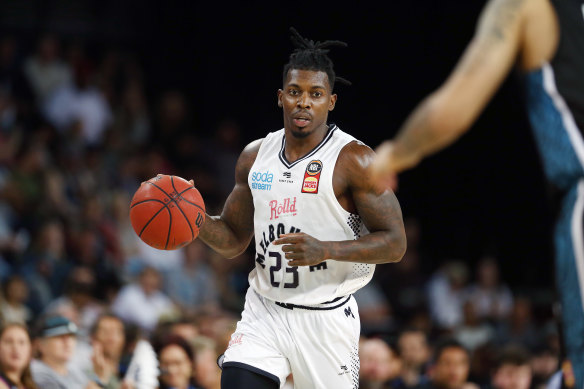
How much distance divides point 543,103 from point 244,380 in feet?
9.20

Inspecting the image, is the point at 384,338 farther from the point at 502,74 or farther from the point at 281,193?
the point at 502,74

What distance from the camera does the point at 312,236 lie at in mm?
5094

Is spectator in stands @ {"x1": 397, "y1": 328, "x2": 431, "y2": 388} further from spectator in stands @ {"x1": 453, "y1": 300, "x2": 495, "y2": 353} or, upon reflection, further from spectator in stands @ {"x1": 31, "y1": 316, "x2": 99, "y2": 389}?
spectator in stands @ {"x1": 31, "y1": 316, "x2": 99, "y2": 389}

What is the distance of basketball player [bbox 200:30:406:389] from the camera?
5164mm

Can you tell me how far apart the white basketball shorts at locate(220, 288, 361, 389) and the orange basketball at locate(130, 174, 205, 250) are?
0.72 meters

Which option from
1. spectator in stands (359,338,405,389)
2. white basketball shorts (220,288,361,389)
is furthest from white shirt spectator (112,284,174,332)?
white basketball shorts (220,288,361,389)

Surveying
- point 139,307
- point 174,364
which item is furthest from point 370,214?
point 139,307

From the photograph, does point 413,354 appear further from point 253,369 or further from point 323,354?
point 253,369

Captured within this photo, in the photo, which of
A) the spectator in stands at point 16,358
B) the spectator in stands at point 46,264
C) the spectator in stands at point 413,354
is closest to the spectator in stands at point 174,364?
the spectator in stands at point 16,358

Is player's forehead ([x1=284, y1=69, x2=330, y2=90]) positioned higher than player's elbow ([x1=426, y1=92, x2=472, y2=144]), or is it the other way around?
player's forehead ([x1=284, y1=69, x2=330, y2=90])

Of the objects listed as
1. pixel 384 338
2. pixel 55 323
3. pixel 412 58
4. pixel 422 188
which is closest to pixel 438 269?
pixel 422 188

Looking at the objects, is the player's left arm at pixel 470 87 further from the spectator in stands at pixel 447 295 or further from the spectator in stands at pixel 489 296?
the spectator in stands at pixel 489 296

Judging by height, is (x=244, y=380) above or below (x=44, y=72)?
below

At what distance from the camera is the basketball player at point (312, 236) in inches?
203
